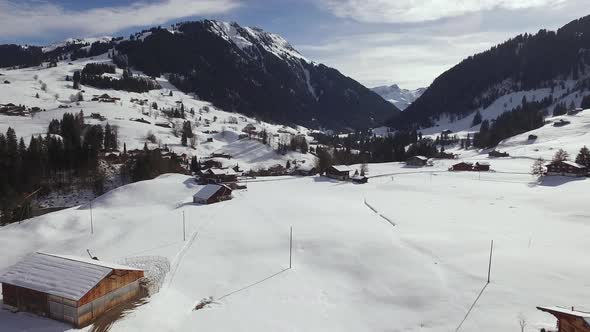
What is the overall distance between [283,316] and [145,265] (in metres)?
13.6

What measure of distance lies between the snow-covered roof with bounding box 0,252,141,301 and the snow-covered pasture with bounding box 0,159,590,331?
1.96m

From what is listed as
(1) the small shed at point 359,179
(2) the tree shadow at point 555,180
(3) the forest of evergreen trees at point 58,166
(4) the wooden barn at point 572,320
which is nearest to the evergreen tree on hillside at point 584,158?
(2) the tree shadow at point 555,180

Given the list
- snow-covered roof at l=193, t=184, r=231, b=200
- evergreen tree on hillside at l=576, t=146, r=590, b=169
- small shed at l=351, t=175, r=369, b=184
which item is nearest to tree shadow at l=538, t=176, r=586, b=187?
evergreen tree on hillside at l=576, t=146, r=590, b=169

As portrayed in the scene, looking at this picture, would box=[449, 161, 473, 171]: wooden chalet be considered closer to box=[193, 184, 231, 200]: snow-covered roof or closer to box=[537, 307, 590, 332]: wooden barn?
box=[193, 184, 231, 200]: snow-covered roof

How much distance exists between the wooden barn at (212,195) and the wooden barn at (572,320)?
44.9 m

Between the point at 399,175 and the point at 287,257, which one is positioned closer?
the point at 287,257

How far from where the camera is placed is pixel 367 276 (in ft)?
95.1

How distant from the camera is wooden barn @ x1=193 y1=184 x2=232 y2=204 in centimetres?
5653

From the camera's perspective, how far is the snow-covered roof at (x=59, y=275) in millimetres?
22672

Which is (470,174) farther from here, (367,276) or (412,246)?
(367,276)

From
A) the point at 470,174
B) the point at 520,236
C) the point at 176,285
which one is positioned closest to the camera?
the point at 176,285

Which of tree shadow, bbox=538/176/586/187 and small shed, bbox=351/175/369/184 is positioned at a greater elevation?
tree shadow, bbox=538/176/586/187

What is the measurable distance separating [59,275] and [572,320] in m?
27.2

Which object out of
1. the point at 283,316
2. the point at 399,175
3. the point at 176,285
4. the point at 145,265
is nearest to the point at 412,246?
the point at 283,316
